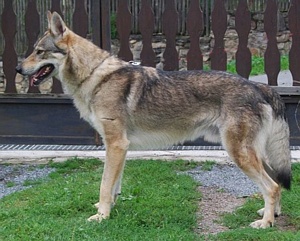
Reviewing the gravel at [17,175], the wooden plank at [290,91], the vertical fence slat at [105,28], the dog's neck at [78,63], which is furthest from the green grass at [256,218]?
the vertical fence slat at [105,28]

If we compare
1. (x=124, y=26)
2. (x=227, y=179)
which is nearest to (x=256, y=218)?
(x=227, y=179)

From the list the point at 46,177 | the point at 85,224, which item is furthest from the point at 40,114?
the point at 85,224

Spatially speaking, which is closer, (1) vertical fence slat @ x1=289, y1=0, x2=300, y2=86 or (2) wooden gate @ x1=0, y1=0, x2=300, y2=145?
(1) vertical fence slat @ x1=289, y1=0, x2=300, y2=86

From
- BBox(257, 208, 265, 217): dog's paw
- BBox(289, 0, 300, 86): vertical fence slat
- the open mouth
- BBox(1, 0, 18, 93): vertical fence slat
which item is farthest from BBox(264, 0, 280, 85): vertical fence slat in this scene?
the open mouth

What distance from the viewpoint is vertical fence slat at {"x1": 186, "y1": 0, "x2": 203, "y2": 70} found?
840 cm

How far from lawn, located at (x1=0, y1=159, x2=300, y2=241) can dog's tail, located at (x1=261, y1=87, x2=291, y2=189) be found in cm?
36

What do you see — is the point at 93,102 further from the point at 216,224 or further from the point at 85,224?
the point at 216,224

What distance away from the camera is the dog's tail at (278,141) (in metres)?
5.77

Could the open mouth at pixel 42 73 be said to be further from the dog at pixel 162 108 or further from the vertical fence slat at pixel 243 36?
the vertical fence slat at pixel 243 36

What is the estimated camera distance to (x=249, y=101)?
5.64 meters

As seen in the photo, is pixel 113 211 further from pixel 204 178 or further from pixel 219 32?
pixel 219 32

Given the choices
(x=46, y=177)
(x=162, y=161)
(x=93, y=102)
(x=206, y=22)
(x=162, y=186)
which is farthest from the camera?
(x=206, y=22)

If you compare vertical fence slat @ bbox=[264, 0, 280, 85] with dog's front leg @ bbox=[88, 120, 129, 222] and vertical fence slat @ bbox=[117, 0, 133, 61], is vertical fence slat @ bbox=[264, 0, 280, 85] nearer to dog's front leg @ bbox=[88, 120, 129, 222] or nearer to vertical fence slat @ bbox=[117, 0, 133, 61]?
vertical fence slat @ bbox=[117, 0, 133, 61]

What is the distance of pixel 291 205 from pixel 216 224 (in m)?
0.79
